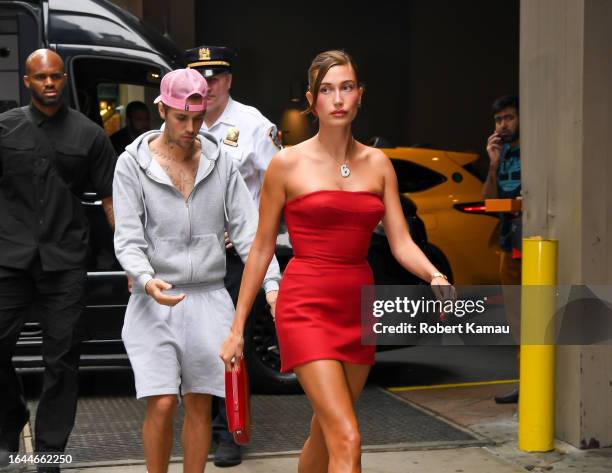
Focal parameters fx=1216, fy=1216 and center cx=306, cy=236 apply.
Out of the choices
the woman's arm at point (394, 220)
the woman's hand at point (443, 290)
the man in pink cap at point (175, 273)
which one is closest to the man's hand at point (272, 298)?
the man in pink cap at point (175, 273)

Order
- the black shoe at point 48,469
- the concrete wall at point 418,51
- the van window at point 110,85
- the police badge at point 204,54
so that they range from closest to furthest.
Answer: the black shoe at point 48,469 → the police badge at point 204,54 → the van window at point 110,85 → the concrete wall at point 418,51

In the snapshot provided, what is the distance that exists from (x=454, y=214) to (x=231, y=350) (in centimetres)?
690

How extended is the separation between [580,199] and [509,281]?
1.76 m

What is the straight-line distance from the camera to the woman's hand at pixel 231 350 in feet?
14.5

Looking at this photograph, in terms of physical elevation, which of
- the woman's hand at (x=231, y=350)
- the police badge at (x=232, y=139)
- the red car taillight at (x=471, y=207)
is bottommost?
the red car taillight at (x=471, y=207)

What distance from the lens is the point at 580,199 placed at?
6.20 metres

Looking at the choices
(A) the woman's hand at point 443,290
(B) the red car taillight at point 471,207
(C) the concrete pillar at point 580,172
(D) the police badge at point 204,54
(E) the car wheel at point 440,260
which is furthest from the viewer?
(B) the red car taillight at point 471,207

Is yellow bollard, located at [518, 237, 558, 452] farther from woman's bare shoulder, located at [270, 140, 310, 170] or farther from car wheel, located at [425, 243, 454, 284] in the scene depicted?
car wheel, located at [425, 243, 454, 284]

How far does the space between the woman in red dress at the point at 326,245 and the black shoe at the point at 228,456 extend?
175cm

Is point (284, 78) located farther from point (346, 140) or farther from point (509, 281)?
point (346, 140)

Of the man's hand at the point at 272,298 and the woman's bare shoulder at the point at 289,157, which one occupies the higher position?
the woman's bare shoulder at the point at 289,157

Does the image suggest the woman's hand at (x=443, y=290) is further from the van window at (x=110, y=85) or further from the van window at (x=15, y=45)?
the van window at (x=15, y=45)

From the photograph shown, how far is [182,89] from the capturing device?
4816 mm

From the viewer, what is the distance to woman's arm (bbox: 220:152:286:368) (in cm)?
443
